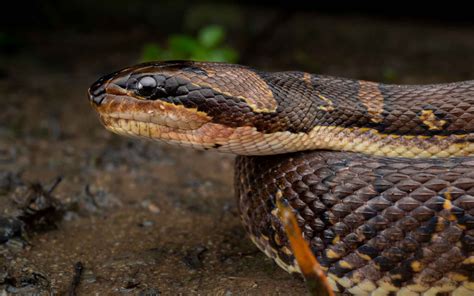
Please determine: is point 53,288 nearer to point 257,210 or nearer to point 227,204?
point 257,210

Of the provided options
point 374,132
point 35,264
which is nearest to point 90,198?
point 35,264

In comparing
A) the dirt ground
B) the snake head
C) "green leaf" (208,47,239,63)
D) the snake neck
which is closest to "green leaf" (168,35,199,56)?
"green leaf" (208,47,239,63)

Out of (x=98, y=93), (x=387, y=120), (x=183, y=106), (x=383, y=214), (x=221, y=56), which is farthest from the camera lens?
(x=221, y=56)

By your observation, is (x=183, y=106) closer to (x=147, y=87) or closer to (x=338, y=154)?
(x=147, y=87)

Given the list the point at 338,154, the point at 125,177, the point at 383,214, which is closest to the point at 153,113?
the point at 338,154

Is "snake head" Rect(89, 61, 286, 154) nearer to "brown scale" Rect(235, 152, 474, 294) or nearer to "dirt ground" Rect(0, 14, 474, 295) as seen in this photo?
"brown scale" Rect(235, 152, 474, 294)

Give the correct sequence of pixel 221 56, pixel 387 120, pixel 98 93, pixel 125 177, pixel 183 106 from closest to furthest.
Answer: pixel 183 106 < pixel 98 93 < pixel 387 120 < pixel 125 177 < pixel 221 56

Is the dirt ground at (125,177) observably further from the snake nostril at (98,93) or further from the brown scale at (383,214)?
the snake nostril at (98,93)
